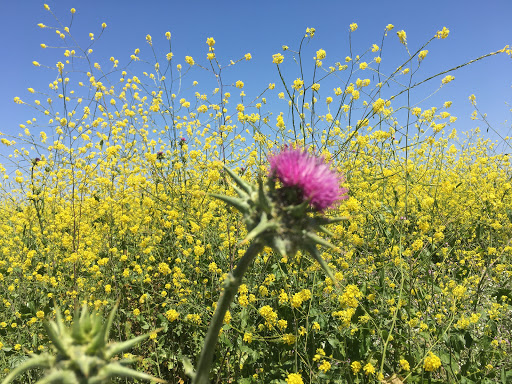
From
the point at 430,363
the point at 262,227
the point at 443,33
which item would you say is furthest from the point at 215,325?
the point at 443,33

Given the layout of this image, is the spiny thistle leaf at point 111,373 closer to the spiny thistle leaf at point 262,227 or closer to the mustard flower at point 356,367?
the spiny thistle leaf at point 262,227

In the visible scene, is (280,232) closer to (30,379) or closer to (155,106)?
(30,379)

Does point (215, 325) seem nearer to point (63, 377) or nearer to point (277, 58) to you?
point (63, 377)

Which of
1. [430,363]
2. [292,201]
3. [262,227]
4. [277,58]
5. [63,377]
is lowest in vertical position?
[63,377]

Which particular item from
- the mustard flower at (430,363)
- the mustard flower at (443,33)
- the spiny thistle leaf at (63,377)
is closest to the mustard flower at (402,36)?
the mustard flower at (443,33)

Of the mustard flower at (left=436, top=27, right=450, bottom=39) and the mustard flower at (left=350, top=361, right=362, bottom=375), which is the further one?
the mustard flower at (left=436, top=27, right=450, bottom=39)

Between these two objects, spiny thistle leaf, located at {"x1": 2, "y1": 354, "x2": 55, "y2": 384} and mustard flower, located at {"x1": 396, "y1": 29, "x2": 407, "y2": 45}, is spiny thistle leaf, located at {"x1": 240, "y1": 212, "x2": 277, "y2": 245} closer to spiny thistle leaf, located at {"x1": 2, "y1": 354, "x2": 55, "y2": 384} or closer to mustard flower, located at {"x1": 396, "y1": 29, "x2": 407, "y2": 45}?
spiny thistle leaf, located at {"x1": 2, "y1": 354, "x2": 55, "y2": 384}

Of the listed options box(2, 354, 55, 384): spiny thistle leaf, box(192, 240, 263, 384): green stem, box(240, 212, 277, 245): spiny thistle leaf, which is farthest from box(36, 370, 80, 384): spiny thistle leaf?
box(240, 212, 277, 245): spiny thistle leaf

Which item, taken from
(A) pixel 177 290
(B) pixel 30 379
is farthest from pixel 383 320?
(B) pixel 30 379

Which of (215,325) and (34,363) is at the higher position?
(215,325)

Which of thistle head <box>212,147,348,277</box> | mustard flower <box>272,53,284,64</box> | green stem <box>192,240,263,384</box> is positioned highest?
mustard flower <box>272,53,284,64</box>

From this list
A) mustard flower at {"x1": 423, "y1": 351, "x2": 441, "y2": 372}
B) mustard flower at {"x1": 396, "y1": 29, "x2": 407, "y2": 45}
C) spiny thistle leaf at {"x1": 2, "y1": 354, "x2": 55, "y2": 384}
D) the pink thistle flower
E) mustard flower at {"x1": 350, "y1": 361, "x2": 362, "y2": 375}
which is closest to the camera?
spiny thistle leaf at {"x1": 2, "y1": 354, "x2": 55, "y2": 384}

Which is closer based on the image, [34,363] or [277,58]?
[34,363]

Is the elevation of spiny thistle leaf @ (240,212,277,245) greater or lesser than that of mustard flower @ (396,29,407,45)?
lesser
